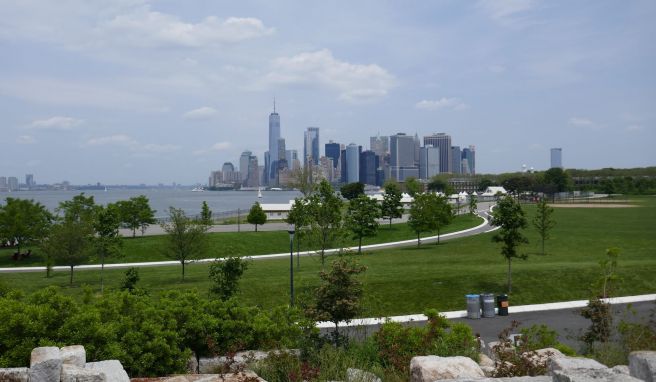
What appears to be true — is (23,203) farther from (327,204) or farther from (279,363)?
(279,363)

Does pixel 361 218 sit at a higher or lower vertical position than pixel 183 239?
higher

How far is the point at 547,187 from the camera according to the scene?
127 metres

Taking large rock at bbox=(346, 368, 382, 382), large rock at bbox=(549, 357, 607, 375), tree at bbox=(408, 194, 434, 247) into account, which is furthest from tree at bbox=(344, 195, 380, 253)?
large rock at bbox=(549, 357, 607, 375)

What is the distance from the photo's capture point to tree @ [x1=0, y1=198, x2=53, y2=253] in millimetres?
38250

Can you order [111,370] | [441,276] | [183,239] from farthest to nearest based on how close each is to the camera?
[183,239] < [441,276] < [111,370]

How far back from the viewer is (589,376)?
6.07 m

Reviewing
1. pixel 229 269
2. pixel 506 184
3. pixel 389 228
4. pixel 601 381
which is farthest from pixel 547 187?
pixel 601 381

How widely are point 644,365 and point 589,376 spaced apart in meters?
1.40

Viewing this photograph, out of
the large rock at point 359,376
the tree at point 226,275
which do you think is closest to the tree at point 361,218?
the tree at point 226,275

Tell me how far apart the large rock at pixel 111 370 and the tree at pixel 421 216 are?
34.5 metres

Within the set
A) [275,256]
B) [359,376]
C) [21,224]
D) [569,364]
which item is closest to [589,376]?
[569,364]

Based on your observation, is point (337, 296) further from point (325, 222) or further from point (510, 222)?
point (325, 222)

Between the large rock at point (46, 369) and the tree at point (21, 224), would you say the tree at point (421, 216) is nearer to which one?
the tree at point (21, 224)

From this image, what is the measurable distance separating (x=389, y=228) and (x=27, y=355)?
1812 inches
